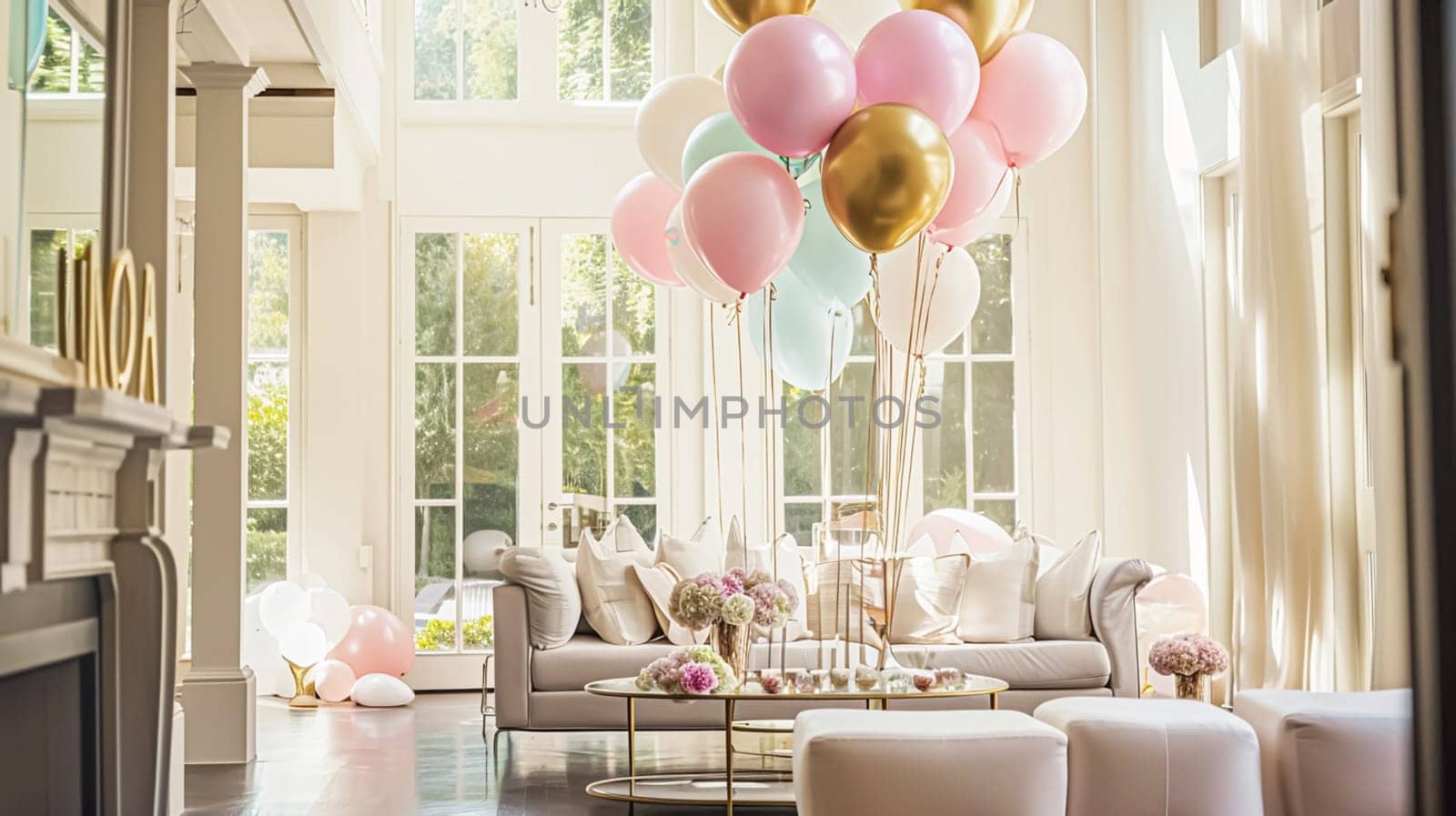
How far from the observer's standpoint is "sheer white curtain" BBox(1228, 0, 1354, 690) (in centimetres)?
516

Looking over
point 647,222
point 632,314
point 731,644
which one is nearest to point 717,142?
point 647,222

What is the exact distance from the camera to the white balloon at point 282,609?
6.54m

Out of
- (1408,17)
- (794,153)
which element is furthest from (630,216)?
(1408,17)

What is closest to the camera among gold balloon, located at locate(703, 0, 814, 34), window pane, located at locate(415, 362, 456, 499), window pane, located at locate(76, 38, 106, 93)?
window pane, located at locate(76, 38, 106, 93)

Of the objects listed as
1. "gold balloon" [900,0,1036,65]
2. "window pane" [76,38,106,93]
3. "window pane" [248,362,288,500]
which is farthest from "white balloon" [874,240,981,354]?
"window pane" [248,362,288,500]

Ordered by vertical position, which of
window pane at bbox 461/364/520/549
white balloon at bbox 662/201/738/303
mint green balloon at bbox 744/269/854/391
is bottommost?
window pane at bbox 461/364/520/549

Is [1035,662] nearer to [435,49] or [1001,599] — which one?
[1001,599]

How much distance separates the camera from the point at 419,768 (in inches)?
193

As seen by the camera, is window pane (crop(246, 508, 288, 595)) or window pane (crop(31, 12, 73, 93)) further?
window pane (crop(246, 508, 288, 595))

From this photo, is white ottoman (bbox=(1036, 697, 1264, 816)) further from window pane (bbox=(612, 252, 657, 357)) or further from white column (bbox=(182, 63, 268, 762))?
window pane (bbox=(612, 252, 657, 357))

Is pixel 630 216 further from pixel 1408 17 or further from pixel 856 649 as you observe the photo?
pixel 1408 17

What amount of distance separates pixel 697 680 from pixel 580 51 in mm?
4701

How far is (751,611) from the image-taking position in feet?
13.8

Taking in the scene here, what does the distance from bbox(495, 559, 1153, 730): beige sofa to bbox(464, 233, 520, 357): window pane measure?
2.56 metres
